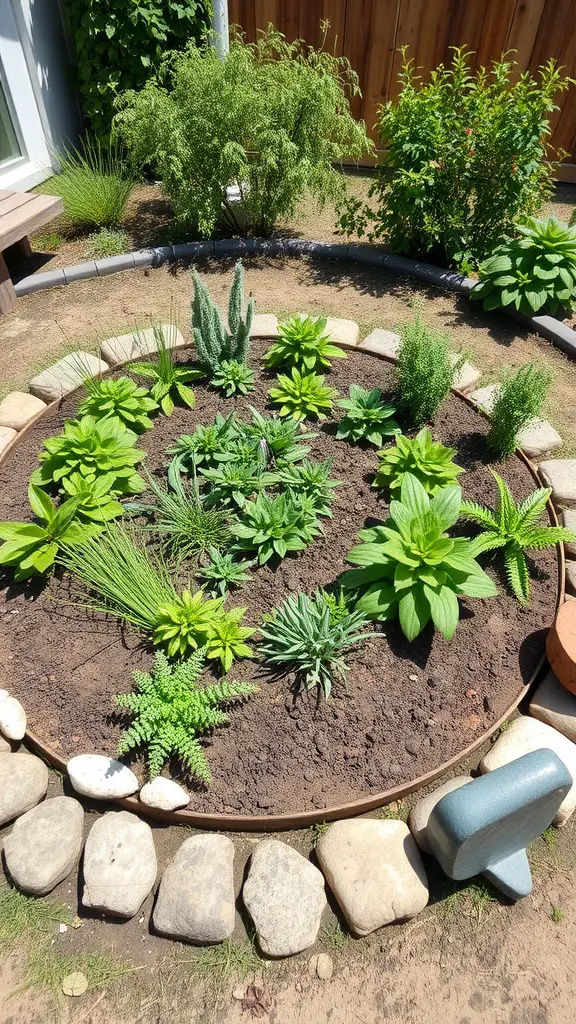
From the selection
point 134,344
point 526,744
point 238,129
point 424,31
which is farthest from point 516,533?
point 424,31

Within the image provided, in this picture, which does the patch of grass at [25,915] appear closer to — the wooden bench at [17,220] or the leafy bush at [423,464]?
the leafy bush at [423,464]

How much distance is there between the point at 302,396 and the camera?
3.54 meters

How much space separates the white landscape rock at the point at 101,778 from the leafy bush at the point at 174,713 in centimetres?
7

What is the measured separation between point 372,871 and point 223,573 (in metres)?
1.30

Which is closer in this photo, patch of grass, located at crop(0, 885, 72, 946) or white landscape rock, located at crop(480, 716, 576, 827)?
patch of grass, located at crop(0, 885, 72, 946)

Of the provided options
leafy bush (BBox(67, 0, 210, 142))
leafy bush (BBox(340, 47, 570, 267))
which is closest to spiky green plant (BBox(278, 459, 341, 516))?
leafy bush (BBox(340, 47, 570, 267))

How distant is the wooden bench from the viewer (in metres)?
4.66

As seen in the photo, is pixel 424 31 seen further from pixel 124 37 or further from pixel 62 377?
pixel 62 377

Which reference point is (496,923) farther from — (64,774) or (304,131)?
(304,131)

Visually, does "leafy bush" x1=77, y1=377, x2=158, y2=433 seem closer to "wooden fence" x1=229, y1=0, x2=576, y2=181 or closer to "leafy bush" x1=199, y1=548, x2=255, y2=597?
"leafy bush" x1=199, y1=548, x2=255, y2=597

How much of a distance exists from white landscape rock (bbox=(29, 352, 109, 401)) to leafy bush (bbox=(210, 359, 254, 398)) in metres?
0.79

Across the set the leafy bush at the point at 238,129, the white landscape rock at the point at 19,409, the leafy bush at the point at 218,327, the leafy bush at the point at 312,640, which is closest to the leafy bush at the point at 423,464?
the leafy bush at the point at 312,640

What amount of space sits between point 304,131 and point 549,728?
4.80m

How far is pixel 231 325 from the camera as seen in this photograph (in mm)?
3615
